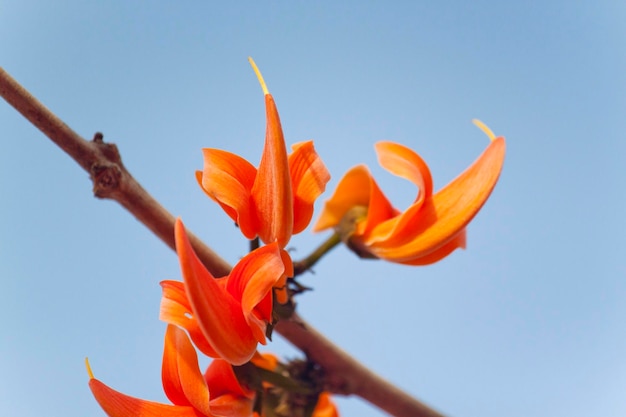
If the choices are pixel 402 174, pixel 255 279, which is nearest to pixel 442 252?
pixel 402 174

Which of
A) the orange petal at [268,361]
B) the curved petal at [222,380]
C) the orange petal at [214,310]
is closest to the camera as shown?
the orange petal at [214,310]

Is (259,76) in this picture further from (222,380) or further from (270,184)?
(222,380)

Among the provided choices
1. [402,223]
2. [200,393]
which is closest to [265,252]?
[200,393]

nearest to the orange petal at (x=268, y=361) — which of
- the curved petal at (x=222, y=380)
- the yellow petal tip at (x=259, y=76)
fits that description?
the curved petal at (x=222, y=380)

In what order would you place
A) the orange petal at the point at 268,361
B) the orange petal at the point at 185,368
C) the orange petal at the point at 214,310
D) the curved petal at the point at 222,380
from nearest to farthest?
the orange petal at the point at 214,310 → the orange petal at the point at 185,368 → the curved petal at the point at 222,380 → the orange petal at the point at 268,361

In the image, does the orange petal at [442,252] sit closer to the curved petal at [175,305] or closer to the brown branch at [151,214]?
the brown branch at [151,214]

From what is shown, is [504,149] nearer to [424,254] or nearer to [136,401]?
[424,254]
